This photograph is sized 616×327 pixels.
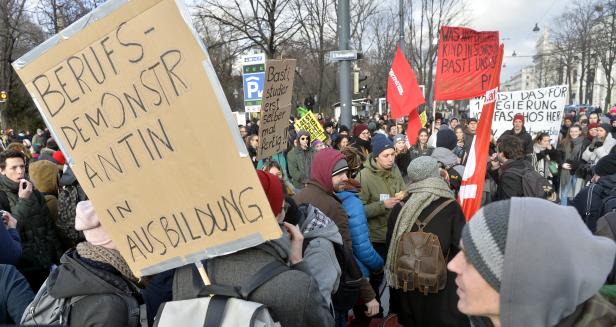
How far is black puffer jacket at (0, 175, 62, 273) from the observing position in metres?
3.67

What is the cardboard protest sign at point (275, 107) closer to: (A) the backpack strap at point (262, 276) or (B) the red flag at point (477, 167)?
(B) the red flag at point (477, 167)

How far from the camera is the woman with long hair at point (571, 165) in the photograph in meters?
8.07

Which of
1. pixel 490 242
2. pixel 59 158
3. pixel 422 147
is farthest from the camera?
pixel 422 147

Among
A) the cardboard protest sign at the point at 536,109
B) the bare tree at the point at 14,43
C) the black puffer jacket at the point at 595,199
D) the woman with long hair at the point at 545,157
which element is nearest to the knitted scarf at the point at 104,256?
the black puffer jacket at the point at 595,199

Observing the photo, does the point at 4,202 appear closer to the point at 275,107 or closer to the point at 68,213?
the point at 68,213

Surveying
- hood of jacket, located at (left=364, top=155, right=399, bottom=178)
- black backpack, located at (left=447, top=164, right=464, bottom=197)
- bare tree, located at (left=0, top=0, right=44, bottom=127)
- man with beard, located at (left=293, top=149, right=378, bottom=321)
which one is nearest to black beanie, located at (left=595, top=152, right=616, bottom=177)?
black backpack, located at (left=447, top=164, right=464, bottom=197)

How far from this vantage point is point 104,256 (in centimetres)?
224

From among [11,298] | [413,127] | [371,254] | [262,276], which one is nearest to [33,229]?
[11,298]

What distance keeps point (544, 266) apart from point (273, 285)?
982 millimetres

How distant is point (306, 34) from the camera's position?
84.4 ft

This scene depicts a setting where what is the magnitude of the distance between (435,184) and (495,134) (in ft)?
24.9

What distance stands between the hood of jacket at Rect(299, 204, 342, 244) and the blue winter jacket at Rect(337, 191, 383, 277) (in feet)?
2.52

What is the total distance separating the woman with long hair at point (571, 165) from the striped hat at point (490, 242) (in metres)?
7.35

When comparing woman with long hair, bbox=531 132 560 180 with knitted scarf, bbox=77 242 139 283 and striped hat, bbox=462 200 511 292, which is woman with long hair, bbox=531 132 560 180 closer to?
striped hat, bbox=462 200 511 292
